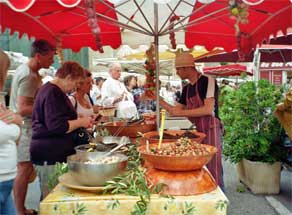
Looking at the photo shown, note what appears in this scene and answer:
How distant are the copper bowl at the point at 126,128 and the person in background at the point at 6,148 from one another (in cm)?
129

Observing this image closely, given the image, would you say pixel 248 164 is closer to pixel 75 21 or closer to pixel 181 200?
pixel 75 21

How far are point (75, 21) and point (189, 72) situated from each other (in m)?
1.61

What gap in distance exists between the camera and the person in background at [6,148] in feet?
6.79

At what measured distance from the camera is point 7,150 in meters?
2.10

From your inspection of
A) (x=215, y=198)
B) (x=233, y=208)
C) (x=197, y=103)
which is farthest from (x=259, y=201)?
(x=215, y=198)

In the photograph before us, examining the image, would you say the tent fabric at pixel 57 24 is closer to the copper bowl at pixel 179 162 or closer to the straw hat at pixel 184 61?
the straw hat at pixel 184 61

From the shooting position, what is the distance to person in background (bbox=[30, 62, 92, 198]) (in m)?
2.85

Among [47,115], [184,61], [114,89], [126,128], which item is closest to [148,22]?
[184,61]

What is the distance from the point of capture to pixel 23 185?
3.59 m

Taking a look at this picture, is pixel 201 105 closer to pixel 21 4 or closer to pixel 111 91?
pixel 21 4

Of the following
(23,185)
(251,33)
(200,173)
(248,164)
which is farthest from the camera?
(248,164)

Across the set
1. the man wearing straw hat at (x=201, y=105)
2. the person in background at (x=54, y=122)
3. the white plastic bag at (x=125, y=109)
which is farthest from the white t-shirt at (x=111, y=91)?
the person in background at (x=54, y=122)

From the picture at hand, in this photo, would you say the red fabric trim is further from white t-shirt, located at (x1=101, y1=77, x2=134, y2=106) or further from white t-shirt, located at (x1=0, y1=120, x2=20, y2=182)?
white t-shirt, located at (x1=101, y1=77, x2=134, y2=106)

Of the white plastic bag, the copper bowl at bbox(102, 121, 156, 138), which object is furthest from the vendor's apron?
the white plastic bag
